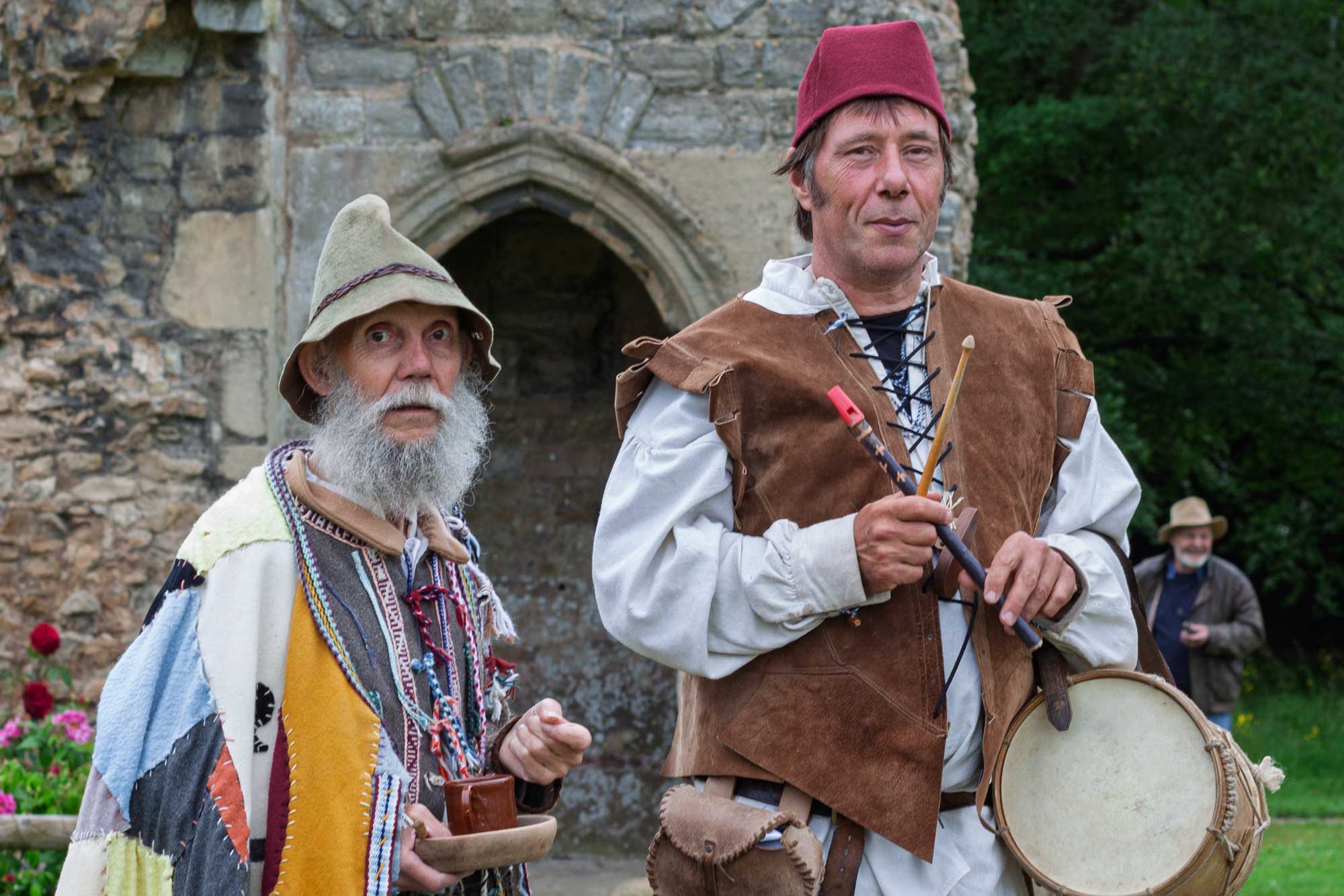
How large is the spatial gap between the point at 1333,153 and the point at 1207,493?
329 cm

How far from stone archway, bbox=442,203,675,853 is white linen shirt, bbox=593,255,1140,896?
4.92m

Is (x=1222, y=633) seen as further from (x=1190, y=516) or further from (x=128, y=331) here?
(x=128, y=331)

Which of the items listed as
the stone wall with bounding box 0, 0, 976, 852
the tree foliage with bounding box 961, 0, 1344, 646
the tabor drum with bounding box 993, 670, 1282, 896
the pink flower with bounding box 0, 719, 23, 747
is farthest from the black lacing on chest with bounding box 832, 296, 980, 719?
the tree foliage with bounding box 961, 0, 1344, 646

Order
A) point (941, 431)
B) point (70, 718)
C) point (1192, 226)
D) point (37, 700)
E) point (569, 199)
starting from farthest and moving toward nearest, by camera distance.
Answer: point (1192, 226), point (569, 199), point (70, 718), point (37, 700), point (941, 431)

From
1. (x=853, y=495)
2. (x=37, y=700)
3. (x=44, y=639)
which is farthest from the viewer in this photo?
(x=44, y=639)

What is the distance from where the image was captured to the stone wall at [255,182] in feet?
19.4

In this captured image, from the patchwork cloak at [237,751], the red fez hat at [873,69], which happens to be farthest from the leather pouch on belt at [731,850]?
the red fez hat at [873,69]

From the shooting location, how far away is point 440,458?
2.75 m

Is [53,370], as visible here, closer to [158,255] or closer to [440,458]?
[158,255]

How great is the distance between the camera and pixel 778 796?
2.53 metres

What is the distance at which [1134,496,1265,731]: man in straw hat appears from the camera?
805 cm

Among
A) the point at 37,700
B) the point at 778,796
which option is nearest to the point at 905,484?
the point at 778,796

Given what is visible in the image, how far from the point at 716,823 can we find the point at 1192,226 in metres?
9.52

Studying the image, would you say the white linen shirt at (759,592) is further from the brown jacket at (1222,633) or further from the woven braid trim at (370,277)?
the brown jacket at (1222,633)
